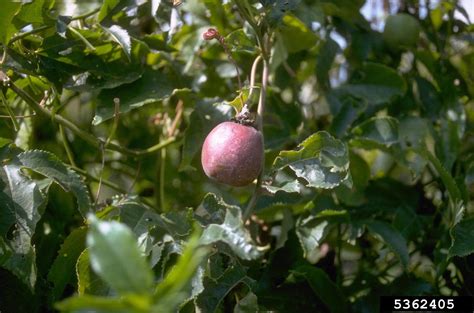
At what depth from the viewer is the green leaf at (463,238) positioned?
756mm

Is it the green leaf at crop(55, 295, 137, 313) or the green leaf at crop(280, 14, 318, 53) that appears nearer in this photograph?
the green leaf at crop(55, 295, 137, 313)

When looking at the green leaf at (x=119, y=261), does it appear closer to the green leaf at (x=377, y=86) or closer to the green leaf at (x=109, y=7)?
the green leaf at (x=109, y=7)

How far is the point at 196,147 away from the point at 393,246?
26 cm

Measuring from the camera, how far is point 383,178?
38.9 inches

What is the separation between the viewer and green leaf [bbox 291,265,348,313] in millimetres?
808

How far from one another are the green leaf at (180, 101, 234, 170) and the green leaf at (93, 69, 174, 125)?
5 cm

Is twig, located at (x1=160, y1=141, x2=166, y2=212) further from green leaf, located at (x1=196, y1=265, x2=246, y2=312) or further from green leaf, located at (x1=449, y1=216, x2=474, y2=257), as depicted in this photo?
green leaf, located at (x1=449, y1=216, x2=474, y2=257)

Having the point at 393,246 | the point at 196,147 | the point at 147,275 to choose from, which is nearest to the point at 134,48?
the point at 196,147

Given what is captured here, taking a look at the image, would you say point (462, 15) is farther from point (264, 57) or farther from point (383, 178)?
point (264, 57)

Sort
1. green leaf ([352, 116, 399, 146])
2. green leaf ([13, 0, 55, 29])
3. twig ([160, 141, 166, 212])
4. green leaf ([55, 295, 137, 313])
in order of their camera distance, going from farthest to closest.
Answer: twig ([160, 141, 166, 212]) < green leaf ([352, 116, 399, 146]) < green leaf ([13, 0, 55, 29]) < green leaf ([55, 295, 137, 313])

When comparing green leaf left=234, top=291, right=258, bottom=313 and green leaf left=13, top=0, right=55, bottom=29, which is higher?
green leaf left=13, top=0, right=55, bottom=29

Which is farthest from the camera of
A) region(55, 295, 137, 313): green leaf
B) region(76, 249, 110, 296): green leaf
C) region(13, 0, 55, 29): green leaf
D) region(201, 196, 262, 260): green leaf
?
region(13, 0, 55, 29): green leaf

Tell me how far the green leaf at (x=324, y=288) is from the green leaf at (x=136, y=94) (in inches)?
10.3

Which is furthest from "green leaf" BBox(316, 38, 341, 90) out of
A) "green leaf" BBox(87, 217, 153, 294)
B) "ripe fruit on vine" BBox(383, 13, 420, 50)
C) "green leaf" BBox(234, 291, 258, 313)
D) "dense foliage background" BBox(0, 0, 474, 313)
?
"green leaf" BBox(87, 217, 153, 294)
